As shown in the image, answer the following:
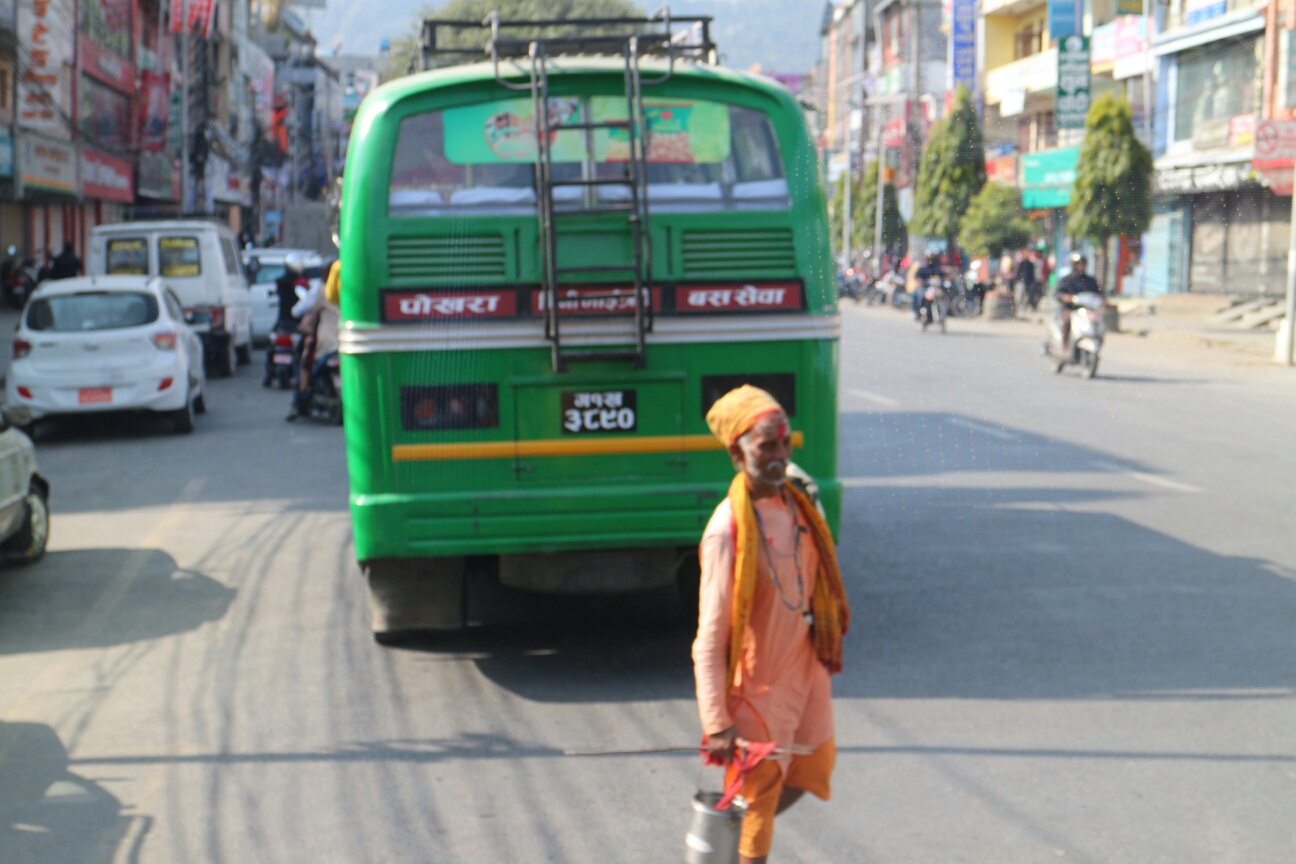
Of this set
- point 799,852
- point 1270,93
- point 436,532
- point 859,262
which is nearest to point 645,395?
point 436,532

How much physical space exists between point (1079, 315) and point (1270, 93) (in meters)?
16.6

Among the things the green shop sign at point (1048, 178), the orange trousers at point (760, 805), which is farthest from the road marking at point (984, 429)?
the green shop sign at point (1048, 178)

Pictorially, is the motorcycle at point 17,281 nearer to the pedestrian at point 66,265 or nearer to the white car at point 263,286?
the pedestrian at point 66,265

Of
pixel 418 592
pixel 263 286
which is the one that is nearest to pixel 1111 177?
pixel 263 286

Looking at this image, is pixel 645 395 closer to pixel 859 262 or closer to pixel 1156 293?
pixel 1156 293

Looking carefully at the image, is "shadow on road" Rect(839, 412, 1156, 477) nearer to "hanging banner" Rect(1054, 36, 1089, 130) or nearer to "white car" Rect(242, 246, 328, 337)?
"white car" Rect(242, 246, 328, 337)

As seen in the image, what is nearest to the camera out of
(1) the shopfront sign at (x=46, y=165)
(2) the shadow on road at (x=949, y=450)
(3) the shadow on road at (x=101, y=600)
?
(3) the shadow on road at (x=101, y=600)

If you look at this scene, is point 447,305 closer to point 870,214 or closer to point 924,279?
point 924,279

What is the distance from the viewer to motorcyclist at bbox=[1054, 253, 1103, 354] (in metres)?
20.0

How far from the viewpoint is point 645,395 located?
625 centimetres

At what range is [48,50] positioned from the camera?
1209 inches

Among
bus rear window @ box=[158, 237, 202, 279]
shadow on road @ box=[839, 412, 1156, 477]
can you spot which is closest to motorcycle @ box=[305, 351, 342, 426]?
shadow on road @ box=[839, 412, 1156, 477]

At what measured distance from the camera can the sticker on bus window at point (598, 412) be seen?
623 centimetres

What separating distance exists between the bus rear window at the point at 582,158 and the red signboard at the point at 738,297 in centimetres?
34
